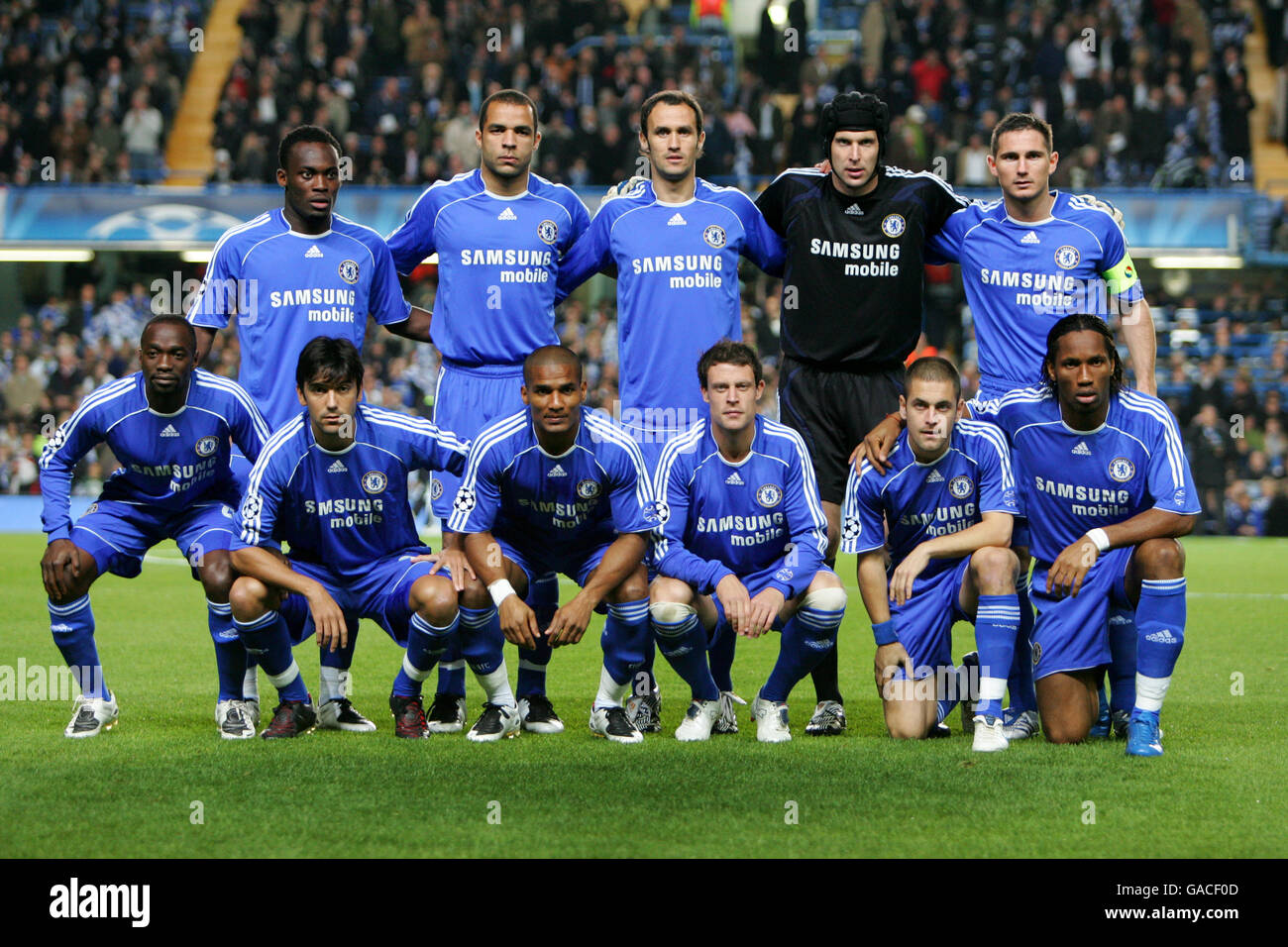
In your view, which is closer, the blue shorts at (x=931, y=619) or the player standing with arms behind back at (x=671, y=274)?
the blue shorts at (x=931, y=619)

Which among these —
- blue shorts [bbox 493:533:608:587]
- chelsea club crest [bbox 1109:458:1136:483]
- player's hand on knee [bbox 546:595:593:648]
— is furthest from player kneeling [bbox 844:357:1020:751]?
player's hand on knee [bbox 546:595:593:648]

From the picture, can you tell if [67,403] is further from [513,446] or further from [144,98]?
[513,446]

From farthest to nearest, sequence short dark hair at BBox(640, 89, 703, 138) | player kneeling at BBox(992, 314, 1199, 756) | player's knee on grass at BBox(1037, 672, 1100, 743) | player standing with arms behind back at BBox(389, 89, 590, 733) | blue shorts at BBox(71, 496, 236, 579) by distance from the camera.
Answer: player standing with arms behind back at BBox(389, 89, 590, 733) < short dark hair at BBox(640, 89, 703, 138) < blue shorts at BBox(71, 496, 236, 579) < player's knee on grass at BBox(1037, 672, 1100, 743) < player kneeling at BBox(992, 314, 1199, 756)

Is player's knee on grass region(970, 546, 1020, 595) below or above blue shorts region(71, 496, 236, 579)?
below

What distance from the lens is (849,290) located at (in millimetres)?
6738

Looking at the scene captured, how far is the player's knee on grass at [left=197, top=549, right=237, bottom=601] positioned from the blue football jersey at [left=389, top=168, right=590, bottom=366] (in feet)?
4.96

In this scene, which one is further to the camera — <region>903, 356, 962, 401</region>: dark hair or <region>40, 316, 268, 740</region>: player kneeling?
<region>40, 316, 268, 740</region>: player kneeling

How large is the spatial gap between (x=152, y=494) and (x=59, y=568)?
57 centimetres

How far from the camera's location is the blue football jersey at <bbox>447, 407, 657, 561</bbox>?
6.03 metres

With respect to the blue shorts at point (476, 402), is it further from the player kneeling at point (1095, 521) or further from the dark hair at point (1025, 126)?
the dark hair at point (1025, 126)

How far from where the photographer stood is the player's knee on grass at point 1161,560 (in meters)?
5.73

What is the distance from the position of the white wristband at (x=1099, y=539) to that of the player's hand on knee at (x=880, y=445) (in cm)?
87

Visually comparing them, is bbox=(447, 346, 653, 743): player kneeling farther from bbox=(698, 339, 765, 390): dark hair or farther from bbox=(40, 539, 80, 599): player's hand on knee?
bbox=(40, 539, 80, 599): player's hand on knee

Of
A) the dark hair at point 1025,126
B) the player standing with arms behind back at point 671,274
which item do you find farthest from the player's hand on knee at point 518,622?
the dark hair at point 1025,126
